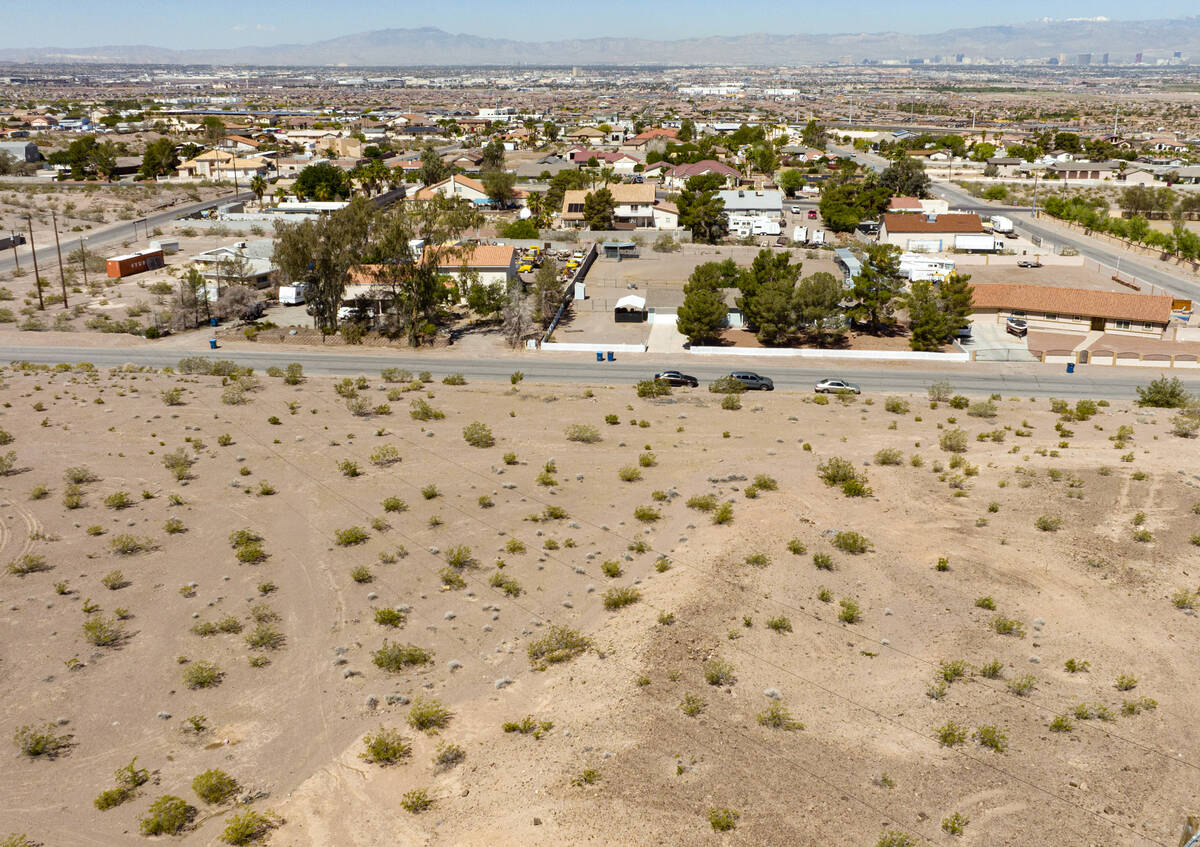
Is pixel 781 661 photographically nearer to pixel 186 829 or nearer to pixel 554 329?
pixel 186 829

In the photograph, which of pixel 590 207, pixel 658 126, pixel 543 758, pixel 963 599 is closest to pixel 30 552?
pixel 543 758

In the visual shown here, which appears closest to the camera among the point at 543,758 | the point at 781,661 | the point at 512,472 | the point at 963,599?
the point at 543,758

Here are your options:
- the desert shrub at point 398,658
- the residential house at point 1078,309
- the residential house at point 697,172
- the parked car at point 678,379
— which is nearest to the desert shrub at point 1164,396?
the residential house at point 1078,309

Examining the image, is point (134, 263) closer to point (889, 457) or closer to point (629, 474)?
point (629, 474)

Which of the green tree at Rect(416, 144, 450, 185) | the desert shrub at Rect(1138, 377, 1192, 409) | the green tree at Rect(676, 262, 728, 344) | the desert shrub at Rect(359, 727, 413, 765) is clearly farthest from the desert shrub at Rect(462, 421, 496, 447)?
the green tree at Rect(416, 144, 450, 185)

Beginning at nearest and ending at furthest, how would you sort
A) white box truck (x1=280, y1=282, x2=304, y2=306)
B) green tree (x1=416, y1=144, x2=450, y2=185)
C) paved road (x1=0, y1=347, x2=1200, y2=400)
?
1. paved road (x1=0, y1=347, x2=1200, y2=400)
2. white box truck (x1=280, y1=282, x2=304, y2=306)
3. green tree (x1=416, y1=144, x2=450, y2=185)

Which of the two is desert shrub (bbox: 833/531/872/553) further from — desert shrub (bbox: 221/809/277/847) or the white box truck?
the white box truck

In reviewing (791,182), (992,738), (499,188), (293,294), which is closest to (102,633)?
(992,738)
